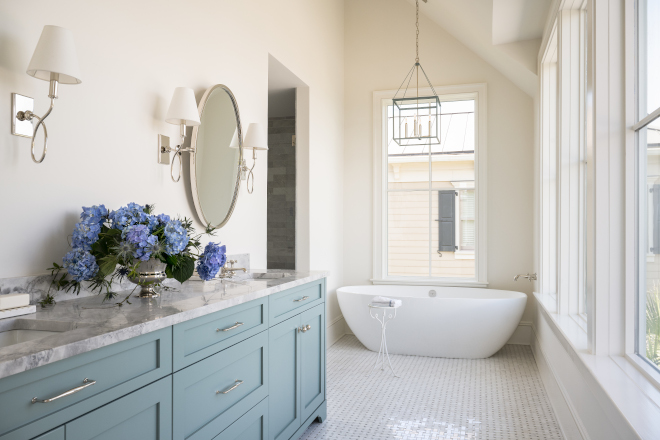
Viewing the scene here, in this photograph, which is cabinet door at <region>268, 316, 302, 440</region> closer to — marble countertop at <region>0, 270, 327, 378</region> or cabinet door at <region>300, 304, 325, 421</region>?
cabinet door at <region>300, 304, 325, 421</region>

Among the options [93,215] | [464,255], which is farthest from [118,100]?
[464,255]

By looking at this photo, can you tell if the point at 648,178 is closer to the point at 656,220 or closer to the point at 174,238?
the point at 656,220

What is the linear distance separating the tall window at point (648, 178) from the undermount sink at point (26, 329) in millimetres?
1757

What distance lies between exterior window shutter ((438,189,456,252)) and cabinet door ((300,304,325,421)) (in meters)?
2.54

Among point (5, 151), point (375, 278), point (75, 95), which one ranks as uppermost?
point (75, 95)

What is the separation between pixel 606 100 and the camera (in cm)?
194

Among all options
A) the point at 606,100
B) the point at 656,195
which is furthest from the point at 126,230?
the point at 606,100

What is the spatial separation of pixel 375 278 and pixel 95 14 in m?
3.84

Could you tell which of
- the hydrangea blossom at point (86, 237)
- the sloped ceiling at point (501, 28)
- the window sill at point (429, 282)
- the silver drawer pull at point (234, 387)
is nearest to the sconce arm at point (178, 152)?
the hydrangea blossom at point (86, 237)

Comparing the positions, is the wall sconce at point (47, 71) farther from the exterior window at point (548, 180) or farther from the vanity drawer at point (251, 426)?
the exterior window at point (548, 180)

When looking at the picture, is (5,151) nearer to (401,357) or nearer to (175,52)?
(175,52)

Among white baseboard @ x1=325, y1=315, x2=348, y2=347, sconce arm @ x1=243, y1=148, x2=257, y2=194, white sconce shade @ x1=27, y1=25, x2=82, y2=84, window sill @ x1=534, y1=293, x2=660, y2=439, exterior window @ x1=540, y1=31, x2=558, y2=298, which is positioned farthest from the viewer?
white baseboard @ x1=325, y1=315, x2=348, y2=347

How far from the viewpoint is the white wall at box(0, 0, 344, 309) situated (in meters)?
1.54

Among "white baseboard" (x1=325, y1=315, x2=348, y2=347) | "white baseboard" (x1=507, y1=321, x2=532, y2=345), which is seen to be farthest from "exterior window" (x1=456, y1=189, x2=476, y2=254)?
"white baseboard" (x1=325, y1=315, x2=348, y2=347)
